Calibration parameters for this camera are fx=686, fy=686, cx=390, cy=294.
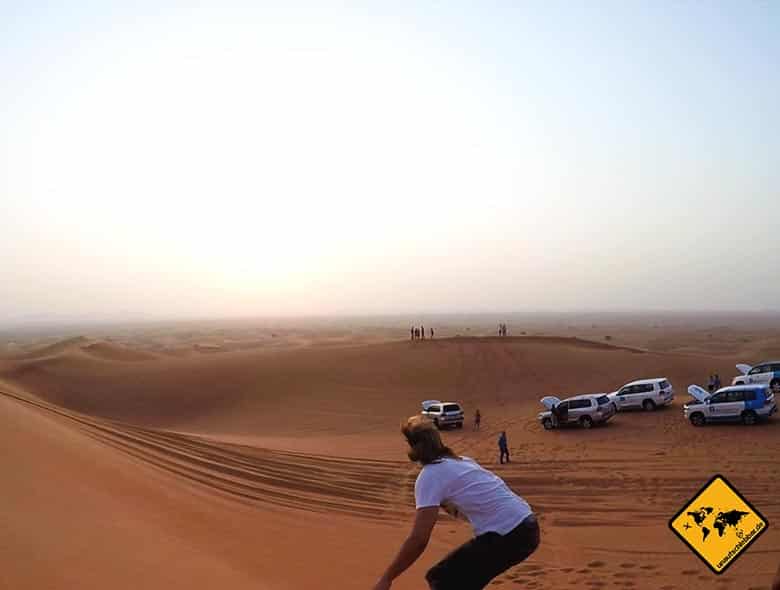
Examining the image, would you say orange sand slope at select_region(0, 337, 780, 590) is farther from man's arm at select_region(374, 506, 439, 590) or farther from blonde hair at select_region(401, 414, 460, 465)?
blonde hair at select_region(401, 414, 460, 465)

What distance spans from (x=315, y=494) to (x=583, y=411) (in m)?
13.1

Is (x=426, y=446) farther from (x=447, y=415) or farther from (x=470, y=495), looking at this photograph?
(x=447, y=415)

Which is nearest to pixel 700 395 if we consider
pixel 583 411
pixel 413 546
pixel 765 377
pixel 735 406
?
pixel 735 406

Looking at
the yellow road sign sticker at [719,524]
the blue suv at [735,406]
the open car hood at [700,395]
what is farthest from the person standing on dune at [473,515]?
the open car hood at [700,395]

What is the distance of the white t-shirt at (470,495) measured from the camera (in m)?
3.58

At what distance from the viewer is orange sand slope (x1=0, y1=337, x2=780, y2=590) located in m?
7.05

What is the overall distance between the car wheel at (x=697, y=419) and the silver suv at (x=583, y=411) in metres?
2.94

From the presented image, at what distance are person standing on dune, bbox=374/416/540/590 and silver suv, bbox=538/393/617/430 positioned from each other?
70.5ft

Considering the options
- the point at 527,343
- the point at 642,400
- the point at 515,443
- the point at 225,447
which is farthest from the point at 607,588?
the point at 527,343

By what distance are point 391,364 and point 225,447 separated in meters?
25.0

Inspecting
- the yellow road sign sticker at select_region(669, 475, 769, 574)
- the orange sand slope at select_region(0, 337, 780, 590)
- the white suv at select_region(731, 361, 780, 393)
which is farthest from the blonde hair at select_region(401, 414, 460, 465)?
the white suv at select_region(731, 361, 780, 393)

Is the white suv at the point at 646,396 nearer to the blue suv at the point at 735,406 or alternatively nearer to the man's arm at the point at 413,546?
the blue suv at the point at 735,406

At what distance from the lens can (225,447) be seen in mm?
17703

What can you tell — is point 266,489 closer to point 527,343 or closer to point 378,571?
point 378,571
